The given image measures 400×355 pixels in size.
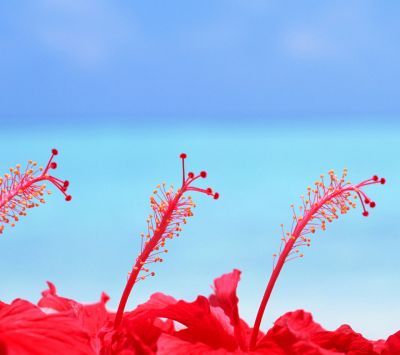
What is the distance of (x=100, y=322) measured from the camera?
1.54 metres

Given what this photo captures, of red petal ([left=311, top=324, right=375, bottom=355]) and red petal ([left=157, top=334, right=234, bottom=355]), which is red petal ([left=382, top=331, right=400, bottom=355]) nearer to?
red petal ([left=311, top=324, right=375, bottom=355])

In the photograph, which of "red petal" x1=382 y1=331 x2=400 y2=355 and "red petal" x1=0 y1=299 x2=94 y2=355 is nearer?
"red petal" x1=0 y1=299 x2=94 y2=355

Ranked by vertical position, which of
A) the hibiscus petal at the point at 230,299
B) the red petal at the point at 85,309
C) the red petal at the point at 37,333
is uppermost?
the hibiscus petal at the point at 230,299

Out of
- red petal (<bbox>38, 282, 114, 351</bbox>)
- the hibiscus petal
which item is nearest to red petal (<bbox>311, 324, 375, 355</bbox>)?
the hibiscus petal

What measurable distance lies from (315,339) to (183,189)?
0.43 meters

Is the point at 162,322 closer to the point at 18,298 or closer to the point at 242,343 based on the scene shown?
the point at 242,343

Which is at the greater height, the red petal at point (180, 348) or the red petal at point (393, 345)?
the red petal at point (393, 345)

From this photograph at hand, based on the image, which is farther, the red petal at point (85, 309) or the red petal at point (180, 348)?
the red petal at point (85, 309)

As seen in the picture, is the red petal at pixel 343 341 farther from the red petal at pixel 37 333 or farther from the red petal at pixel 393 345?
the red petal at pixel 37 333

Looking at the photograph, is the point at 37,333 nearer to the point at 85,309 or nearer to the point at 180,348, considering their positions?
the point at 180,348

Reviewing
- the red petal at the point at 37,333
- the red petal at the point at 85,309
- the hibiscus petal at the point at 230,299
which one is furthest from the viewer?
the red petal at the point at 85,309

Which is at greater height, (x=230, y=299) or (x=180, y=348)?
(x=230, y=299)

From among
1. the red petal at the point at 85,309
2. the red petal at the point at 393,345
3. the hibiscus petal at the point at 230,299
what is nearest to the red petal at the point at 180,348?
the hibiscus petal at the point at 230,299

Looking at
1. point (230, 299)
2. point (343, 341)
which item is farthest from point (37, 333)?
point (343, 341)
